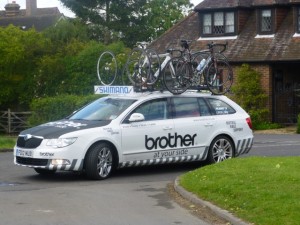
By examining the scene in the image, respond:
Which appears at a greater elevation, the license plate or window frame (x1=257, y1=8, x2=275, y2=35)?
window frame (x1=257, y1=8, x2=275, y2=35)

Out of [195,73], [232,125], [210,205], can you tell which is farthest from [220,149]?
[210,205]

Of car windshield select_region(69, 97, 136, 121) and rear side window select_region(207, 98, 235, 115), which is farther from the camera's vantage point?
rear side window select_region(207, 98, 235, 115)

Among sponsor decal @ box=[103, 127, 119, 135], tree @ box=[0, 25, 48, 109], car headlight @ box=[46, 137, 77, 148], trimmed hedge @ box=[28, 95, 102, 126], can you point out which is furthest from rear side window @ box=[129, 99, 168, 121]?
tree @ box=[0, 25, 48, 109]

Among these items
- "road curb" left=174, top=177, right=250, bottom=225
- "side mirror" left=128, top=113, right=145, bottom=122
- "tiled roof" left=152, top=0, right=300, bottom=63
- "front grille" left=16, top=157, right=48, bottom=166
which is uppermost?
"tiled roof" left=152, top=0, right=300, bottom=63

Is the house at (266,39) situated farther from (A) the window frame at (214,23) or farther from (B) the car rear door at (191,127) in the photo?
(B) the car rear door at (191,127)

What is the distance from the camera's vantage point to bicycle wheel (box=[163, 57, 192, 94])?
1692 centimetres

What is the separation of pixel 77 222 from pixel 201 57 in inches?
301

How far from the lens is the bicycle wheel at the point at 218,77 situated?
17.6 meters

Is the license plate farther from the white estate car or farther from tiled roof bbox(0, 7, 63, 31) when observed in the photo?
tiled roof bbox(0, 7, 63, 31)

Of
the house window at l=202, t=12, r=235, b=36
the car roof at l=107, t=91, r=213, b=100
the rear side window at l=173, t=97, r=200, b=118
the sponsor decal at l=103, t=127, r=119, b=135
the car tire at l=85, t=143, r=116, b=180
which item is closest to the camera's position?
the car tire at l=85, t=143, r=116, b=180

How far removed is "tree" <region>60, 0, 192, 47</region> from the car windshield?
4744 centimetres

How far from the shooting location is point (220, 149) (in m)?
17.2

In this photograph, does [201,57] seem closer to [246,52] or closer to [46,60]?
[246,52]

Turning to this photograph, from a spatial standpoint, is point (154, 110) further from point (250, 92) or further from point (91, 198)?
point (250, 92)
